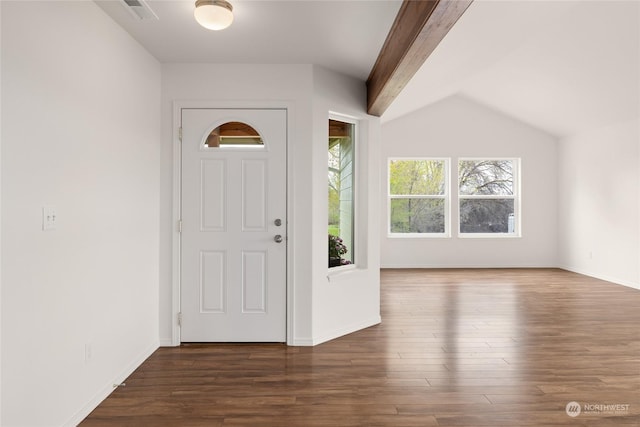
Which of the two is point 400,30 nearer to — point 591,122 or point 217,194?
Result: point 217,194

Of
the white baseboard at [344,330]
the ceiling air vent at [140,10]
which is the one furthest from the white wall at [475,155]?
the ceiling air vent at [140,10]

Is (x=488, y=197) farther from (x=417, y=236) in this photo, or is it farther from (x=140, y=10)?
(x=140, y=10)

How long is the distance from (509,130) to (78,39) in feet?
25.3

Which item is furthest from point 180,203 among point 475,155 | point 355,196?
point 475,155

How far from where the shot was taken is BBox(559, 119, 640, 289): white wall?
618 cm

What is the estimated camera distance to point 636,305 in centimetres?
495

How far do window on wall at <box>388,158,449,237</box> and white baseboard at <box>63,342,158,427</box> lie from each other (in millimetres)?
5659

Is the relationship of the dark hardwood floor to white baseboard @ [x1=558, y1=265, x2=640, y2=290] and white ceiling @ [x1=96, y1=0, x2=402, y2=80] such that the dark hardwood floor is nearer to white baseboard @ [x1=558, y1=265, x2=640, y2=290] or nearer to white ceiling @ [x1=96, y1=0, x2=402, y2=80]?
white baseboard @ [x1=558, y1=265, x2=640, y2=290]

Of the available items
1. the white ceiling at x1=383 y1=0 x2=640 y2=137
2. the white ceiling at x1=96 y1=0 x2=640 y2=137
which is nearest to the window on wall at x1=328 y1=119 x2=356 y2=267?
the white ceiling at x1=96 y1=0 x2=640 y2=137

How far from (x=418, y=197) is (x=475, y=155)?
55.3 inches

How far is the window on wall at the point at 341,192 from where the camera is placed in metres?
3.85

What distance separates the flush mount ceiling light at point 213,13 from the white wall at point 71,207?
69 centimetres

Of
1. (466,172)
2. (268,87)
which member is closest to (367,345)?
(268,87)


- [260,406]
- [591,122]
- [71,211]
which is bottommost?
[260,406]
